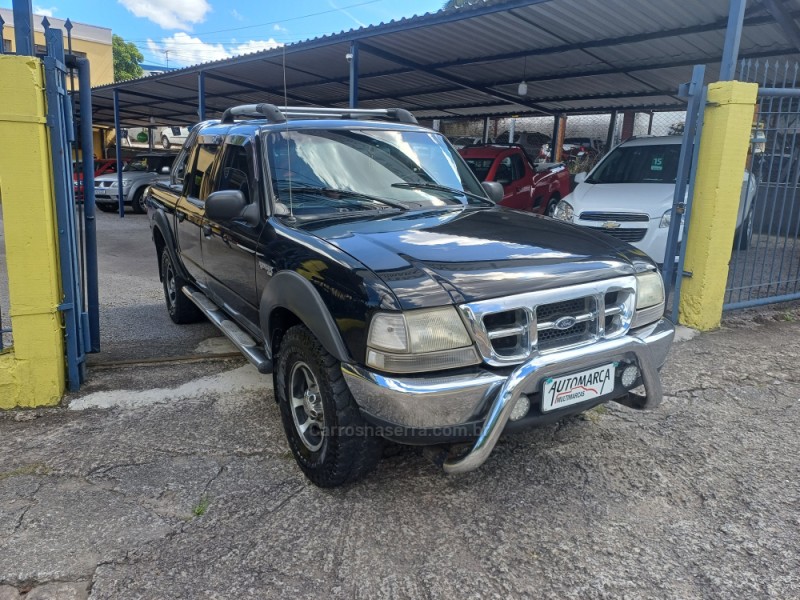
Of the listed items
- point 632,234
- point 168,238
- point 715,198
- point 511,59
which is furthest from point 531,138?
point 168,238

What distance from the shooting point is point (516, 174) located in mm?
11562

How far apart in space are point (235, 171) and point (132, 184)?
48.7ft

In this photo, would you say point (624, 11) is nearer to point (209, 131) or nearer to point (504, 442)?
point (209, 131)

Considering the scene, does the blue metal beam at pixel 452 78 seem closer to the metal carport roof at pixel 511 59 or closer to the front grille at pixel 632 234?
the metal carport roof at pixel 511 59

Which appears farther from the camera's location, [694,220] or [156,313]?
[156,313]

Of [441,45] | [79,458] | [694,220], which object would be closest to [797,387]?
[694,220]

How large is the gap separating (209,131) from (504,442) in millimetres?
3301

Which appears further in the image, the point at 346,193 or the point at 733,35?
the point at 733,35

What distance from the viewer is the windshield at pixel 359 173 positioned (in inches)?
138

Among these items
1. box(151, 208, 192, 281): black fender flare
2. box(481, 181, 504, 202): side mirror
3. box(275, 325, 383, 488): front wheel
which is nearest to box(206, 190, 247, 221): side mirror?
box(275, 325, 383, 488): front wheel

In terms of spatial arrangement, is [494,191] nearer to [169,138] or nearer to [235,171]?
[235,171]

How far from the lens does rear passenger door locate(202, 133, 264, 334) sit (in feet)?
11.6

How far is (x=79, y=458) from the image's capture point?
3279 mm

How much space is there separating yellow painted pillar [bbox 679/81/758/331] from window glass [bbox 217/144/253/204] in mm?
4013
